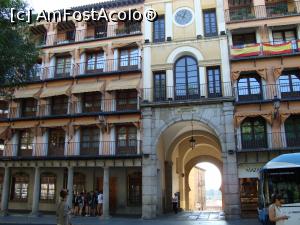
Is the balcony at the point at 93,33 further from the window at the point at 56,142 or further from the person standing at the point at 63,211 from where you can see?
the person standing at the point at 63,211

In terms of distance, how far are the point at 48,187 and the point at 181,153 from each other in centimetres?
1101

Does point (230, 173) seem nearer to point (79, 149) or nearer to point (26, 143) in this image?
point (79, 149)

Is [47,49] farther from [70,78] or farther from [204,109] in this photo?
[204,109]

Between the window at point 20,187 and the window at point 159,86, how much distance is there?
40.2 ft

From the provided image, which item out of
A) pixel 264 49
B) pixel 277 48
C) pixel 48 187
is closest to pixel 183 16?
pixel 264 49

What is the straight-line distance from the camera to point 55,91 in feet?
79.2

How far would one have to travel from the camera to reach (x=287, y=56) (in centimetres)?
2097

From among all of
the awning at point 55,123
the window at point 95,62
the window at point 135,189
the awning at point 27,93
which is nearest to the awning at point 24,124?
the awning at point 55,123

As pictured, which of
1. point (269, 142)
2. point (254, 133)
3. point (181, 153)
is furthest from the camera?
point (181, 153)

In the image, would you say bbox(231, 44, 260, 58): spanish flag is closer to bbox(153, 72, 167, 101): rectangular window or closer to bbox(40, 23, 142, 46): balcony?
bbox(153, 72, 167, 101): rectangular window

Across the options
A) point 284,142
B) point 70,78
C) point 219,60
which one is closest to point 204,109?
point 219,60

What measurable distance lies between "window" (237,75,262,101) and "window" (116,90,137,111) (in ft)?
23.4

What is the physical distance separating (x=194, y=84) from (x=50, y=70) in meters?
11.2

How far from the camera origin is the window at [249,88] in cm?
2134
